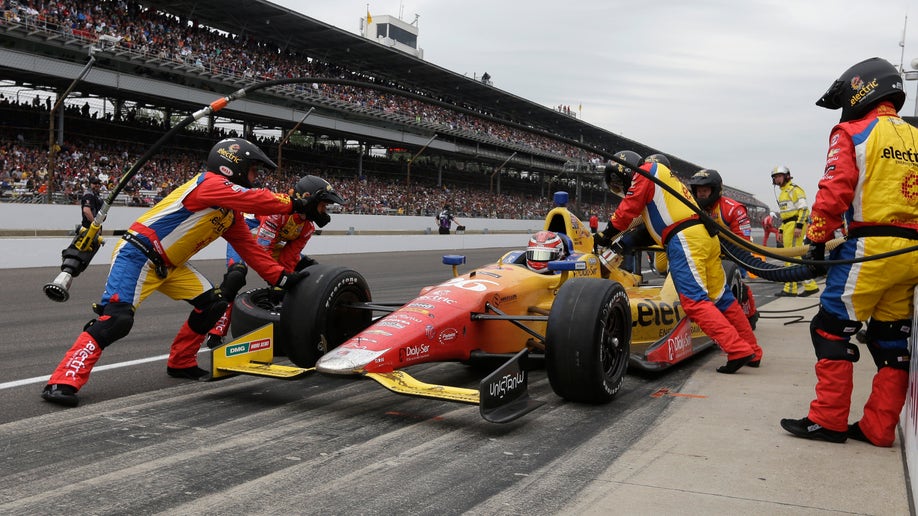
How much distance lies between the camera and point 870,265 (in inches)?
156

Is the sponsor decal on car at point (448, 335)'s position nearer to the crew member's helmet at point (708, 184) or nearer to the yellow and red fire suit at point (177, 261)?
the yellow and red fire suit at point (177, 261)

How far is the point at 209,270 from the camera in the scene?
621 inches

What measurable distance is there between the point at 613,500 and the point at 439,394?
1.24 m

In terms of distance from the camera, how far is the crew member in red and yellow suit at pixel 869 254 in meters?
3.96

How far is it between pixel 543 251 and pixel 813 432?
101 inches

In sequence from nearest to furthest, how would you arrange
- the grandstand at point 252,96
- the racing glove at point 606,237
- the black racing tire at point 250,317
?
the black racing tire at point 250,317 < the racing glove at point 606,237 < the grandstand at point 252,96

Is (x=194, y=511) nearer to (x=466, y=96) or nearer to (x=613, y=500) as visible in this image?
(x=613, y=500)

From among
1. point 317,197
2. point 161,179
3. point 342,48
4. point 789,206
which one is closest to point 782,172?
point 789,206

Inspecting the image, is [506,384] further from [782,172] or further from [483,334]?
[782,172]

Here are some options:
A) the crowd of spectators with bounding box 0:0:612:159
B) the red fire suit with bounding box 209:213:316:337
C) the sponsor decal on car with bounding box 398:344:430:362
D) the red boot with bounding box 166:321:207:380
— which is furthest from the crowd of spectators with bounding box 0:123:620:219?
the sponsor decal on car with bounding box 398:344:430:362

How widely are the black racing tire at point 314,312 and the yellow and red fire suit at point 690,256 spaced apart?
2.47 metres

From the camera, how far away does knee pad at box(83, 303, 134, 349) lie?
4820 mm

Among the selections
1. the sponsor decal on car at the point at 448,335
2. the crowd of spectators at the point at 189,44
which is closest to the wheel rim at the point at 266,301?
the sponsor decal on car at the point at 448,335

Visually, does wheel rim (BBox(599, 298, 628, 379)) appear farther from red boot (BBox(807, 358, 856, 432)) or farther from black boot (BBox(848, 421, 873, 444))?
black boot (BBox(848, 421, 873, 444))
